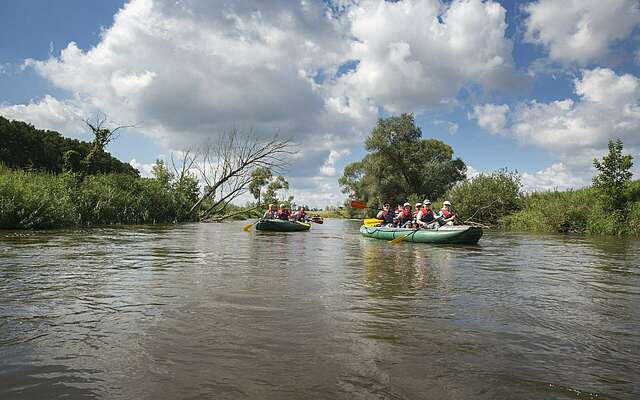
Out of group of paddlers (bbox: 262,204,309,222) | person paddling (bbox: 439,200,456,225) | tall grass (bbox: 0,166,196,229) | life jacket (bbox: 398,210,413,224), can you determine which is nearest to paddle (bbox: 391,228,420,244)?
person paddling (bbox: 439,200,456,225)

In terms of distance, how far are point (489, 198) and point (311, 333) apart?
2519 centimetres

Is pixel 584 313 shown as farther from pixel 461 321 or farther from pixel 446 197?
pixel 446 197

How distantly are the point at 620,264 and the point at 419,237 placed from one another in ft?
18.1

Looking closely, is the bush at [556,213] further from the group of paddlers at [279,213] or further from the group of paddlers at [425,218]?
the group of paddlers at [279,213]

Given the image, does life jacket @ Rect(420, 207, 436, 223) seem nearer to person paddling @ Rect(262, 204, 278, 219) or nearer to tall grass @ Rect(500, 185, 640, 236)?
person paddling @ Rect(262, 204, 278, 219)

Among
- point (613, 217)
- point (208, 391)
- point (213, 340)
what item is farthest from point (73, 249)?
Result: point (613, 217)

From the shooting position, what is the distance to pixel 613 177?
18.4 metres

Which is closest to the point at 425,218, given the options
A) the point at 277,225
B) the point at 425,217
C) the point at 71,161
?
the point at 425,217

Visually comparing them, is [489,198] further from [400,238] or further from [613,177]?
[400,238]

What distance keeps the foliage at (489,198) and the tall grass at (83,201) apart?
17.9 m

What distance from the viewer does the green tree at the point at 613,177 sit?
58.4ft

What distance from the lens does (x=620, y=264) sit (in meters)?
8.48

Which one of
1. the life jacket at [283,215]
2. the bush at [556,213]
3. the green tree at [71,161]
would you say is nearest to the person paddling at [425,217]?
the life jacket at [283,215]

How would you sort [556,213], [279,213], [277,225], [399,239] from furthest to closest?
[556,213]
[279,213]
[277,225]
[399,239]
